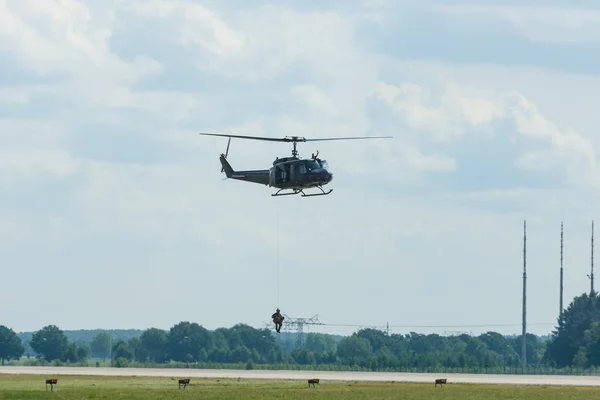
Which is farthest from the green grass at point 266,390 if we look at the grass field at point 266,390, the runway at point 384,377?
the runway at point 384,377

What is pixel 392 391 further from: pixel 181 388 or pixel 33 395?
pixel 33 395

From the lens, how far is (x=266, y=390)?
4820 inches

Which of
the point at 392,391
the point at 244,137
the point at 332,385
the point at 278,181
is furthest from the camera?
the point at 332,385

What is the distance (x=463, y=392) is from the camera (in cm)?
12075

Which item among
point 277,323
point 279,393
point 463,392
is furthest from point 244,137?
point 463,392

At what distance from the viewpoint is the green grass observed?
11262cm

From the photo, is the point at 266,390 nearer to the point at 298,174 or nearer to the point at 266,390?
the point at 266,390

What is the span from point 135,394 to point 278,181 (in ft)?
69.0

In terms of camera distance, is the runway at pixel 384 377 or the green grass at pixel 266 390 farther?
the runway at pixel 384 377

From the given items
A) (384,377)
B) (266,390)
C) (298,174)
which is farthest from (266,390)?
(384,377)

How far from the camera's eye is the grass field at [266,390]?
370 ft

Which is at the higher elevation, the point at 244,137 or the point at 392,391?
the point at 244,137

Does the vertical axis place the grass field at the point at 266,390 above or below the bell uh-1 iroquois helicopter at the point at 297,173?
below

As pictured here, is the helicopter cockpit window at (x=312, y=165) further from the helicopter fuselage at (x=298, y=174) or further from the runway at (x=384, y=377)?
the runway at (x=384, y=377)
